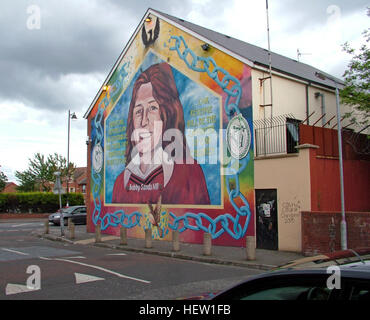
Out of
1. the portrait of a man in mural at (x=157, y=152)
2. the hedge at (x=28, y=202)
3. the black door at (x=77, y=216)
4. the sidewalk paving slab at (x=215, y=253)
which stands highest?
the portrait of a man in mural at (x=157, y=152)

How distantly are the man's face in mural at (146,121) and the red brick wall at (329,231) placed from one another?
28.6 feet

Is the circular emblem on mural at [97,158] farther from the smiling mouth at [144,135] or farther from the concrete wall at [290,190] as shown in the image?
the concrete wall at [290,190]

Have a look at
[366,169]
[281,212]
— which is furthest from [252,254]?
[366,169]

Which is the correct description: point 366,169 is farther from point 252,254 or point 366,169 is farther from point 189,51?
point 189,51

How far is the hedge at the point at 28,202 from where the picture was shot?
4277 centimetres

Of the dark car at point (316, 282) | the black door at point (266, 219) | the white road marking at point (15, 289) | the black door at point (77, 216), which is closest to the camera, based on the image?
the dark car at point (316, 282)

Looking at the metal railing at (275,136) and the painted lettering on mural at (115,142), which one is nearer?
the metal railing at (275,136)

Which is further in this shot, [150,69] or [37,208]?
[37,208]

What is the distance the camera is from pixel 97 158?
23906 millimetres

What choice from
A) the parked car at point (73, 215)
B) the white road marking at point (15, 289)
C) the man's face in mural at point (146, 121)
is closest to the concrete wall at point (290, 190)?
the man's face in mural at point (146, 121)

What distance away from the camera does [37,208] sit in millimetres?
44062

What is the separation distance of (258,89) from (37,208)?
3492 centimetres

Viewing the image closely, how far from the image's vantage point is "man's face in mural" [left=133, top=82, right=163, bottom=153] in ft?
64.7
